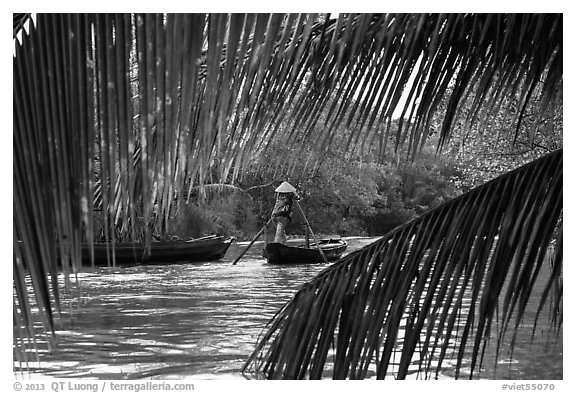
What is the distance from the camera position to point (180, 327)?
6.43m

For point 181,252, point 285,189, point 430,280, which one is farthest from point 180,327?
point 430,280

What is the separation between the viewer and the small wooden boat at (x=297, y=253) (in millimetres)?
10914

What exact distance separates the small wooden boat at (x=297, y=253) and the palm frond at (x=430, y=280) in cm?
963

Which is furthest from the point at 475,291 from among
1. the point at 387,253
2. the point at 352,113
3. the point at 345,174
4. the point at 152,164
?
the point at 345,174

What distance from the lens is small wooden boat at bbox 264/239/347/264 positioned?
10.9m

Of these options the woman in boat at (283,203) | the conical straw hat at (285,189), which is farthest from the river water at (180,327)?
the conical straw hat at (285,189)

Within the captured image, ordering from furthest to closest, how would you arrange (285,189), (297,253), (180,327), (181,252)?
(181,252) → (297,253) → (285,189) → (180,327)

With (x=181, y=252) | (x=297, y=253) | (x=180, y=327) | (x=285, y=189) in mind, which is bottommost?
(x=180, y=327)

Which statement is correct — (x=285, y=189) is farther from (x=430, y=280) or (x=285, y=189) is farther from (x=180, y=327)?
(x=430, y=280)

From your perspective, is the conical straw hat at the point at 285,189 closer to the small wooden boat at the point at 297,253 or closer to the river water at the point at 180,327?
the small wooden boat at the point at 297,253

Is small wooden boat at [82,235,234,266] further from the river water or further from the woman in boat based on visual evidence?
the woman in boat

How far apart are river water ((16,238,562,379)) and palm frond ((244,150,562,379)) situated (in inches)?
37.7

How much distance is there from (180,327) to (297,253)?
469 cm
